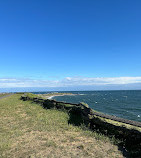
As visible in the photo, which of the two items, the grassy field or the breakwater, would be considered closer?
the grassy field

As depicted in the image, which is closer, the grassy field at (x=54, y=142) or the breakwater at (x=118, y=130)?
the grassy field at (x=54, y=142)

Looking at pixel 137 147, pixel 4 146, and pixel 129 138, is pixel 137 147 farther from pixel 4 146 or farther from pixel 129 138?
pixel 4 146

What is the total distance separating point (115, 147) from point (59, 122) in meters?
5.51

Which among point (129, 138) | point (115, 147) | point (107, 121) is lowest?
point (115, 147)

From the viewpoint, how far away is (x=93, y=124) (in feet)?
30.4

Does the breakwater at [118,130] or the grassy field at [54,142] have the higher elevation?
the breakwater at [118,130]

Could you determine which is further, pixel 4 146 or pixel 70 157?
pixel 4 146

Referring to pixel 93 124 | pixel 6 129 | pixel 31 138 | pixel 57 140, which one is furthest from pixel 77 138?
pixel 6 129

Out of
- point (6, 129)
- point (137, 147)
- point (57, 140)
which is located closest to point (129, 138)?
point (137, 147)

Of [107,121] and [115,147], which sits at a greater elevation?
[107,121]

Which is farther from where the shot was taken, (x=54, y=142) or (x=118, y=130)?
(x=118, y=130)

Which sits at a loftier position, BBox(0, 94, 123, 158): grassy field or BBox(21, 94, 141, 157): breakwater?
BBox(21, 94, 141, 157): breakwater

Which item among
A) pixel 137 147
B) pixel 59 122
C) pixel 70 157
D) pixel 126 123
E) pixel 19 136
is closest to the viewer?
pixel 70 157

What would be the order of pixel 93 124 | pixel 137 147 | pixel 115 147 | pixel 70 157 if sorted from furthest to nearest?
pixel 93 124
pixel 115 147
pixel 137 147
pixel 70 157
